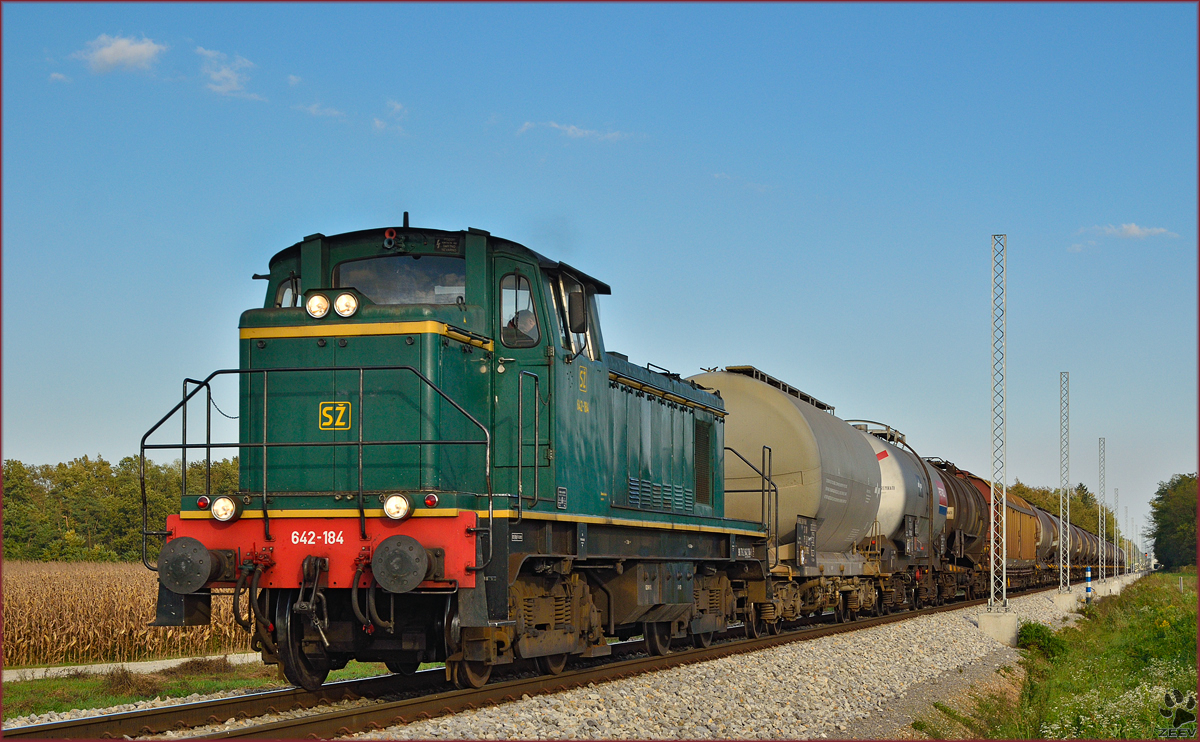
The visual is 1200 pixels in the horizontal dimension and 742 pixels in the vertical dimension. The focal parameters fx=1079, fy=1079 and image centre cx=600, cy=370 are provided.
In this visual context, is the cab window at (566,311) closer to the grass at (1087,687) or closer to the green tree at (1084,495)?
the grass at (1087,687)

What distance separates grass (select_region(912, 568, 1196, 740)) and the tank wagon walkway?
28.5 inches

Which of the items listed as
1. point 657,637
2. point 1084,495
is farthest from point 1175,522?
point 657,637

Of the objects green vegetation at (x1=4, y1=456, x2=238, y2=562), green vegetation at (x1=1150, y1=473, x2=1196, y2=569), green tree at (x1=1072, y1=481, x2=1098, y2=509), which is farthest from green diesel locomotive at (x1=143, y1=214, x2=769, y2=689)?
green tree at (x1=1072, y1=481, x2=1098, y2=509)

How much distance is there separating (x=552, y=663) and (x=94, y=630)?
9664 millimetres

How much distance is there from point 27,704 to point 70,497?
36738 mm

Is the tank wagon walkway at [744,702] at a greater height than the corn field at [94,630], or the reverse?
the tank wagon walkway at [744,702]

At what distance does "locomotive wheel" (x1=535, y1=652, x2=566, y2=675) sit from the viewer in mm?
11125

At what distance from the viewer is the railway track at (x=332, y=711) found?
26.0 ft

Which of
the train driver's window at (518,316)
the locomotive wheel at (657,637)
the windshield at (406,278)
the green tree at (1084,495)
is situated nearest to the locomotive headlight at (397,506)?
the windshield at (406,278)

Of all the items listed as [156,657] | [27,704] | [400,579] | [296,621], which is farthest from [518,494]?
[156,657]

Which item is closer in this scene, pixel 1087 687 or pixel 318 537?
pixel 318 537

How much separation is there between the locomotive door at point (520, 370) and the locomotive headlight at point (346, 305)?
143 cm

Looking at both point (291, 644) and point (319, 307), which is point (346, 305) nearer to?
point (319, 307)

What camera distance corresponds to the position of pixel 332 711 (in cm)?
903
